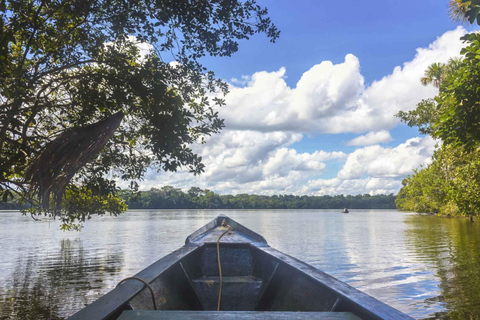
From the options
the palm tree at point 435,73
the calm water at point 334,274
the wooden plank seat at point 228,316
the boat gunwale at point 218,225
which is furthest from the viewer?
the palm tree at point 435,73

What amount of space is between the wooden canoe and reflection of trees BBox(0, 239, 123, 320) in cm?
409

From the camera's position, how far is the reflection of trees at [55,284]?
26.4 ft

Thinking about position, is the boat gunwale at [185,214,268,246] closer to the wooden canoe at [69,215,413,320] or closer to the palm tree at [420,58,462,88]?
the wooden canoe at [69,215,413,320]

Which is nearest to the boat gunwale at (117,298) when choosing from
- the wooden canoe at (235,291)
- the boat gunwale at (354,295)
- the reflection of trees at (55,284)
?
the wooden canoe at (235,291)

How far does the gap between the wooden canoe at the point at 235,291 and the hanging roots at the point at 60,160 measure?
1979 mm

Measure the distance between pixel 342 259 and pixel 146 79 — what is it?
12922 mm

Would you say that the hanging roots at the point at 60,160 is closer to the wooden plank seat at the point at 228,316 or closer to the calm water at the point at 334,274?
the wooden plank seat at the point at 228,316

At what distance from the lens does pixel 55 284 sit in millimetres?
10719

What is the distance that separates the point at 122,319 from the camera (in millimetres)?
2396

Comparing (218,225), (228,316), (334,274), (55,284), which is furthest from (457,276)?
(55,284)

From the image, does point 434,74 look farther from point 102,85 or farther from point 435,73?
point 102,85

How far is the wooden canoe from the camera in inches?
97.7

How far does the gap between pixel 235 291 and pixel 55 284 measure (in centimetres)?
807

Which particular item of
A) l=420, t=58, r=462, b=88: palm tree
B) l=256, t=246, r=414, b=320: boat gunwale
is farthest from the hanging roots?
l=420, t=58, r=462, b=88: palm tree
